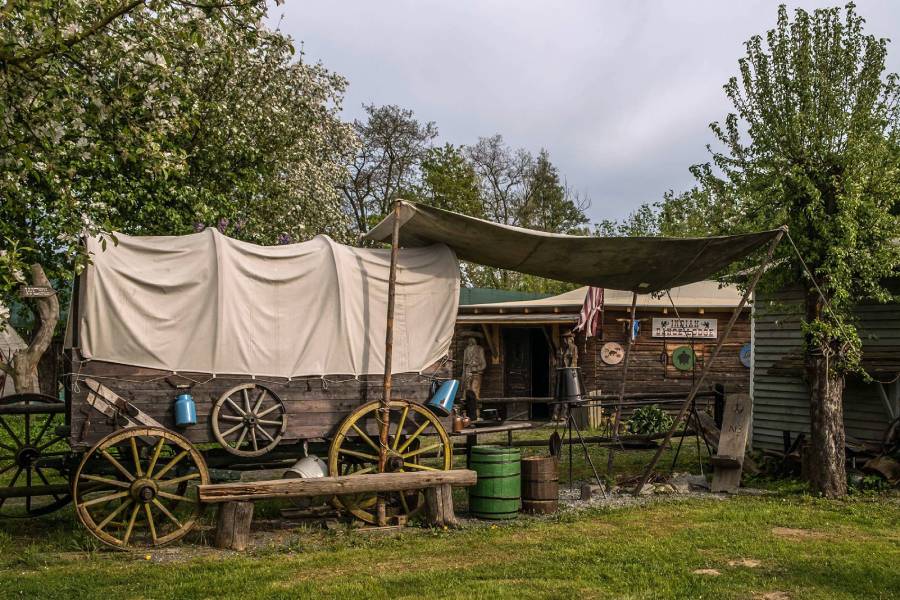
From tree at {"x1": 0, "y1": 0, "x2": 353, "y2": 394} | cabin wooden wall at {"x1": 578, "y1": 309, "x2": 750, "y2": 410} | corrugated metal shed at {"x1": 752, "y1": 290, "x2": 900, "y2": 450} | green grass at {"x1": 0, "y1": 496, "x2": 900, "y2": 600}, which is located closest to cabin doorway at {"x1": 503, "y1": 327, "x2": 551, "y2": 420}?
cabin wooden wall at {"x1": 578, "y1": 309, "x2": 750, "y2": 410}

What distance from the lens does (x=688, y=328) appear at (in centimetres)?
1922

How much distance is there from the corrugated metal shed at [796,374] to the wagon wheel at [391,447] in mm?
4786

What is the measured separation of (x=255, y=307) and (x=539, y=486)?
11.1ft

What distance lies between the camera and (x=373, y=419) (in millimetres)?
7922

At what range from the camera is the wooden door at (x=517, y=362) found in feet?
68.0

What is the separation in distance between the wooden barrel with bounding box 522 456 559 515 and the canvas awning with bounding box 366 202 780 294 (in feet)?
6.95

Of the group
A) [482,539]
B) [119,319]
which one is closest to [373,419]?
[482,539]

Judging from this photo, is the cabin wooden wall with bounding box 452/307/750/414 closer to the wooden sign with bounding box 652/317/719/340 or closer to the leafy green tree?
the wooden sign with bounding box 652/317/719/340

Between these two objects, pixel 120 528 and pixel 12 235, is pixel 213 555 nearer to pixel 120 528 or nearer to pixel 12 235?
pixel 120 528

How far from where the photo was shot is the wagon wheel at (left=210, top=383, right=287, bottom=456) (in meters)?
7.32

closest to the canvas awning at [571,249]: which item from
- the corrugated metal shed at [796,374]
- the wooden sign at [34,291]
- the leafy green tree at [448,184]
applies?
the corrugated metal shed at [796,374]

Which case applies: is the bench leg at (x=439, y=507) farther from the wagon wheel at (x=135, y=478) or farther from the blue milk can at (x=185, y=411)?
the blue milk can at (x=185, y=411)

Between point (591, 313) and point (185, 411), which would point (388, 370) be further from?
point (591, 313)

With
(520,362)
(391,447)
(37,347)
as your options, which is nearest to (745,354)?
(520,362)
